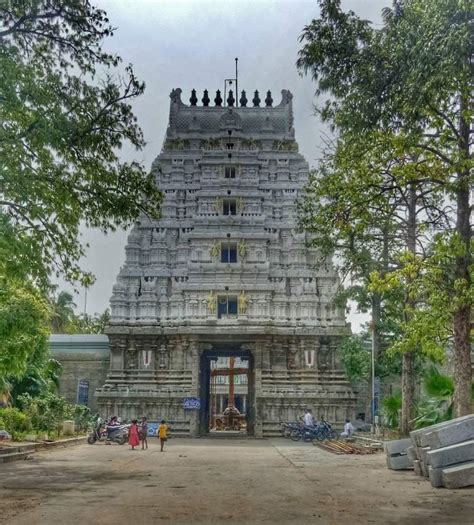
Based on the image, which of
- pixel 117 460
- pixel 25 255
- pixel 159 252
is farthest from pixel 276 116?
pixel 25 255

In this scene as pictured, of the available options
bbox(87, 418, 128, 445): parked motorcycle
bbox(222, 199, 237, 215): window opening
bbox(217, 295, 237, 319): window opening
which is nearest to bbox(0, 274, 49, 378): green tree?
bbox(87, 418, 128, 445): parked motorcycle

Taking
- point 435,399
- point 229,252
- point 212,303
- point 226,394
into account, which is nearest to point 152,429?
point 212,303

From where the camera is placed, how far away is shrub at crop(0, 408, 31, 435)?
25188 mm

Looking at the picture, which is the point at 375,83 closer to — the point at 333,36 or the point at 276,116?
the point at 333,36

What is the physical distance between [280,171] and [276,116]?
7778mm

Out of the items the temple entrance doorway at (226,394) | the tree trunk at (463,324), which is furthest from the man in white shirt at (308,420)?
the tree trunk at (463,324)

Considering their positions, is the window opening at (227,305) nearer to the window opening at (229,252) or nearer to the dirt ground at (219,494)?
the window opening at (229,252)

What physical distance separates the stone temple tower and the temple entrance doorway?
0.80 ft

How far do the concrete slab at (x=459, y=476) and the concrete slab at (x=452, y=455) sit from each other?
0.18 m

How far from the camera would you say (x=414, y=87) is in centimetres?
1209

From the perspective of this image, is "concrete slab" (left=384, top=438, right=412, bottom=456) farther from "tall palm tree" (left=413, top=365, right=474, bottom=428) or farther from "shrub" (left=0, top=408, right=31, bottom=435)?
"shrub" (left=0, top=408, right=31, bottom=435)

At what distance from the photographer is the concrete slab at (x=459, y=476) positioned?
11820 mm

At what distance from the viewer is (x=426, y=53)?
1170cm

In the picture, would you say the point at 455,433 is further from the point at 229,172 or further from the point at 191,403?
the point at 229,172
